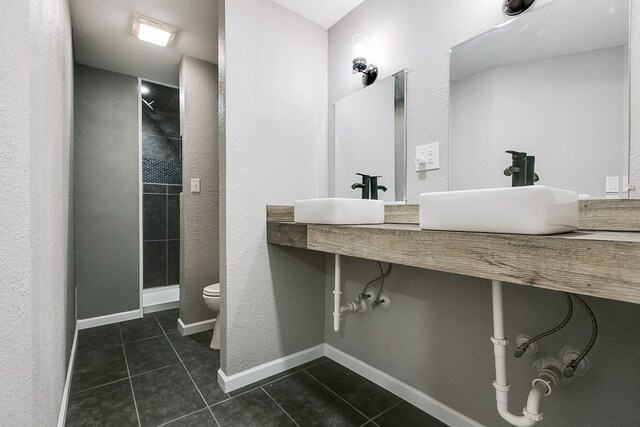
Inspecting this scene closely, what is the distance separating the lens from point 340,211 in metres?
1.33

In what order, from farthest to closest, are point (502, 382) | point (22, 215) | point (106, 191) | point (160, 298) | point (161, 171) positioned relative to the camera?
point (161, 171)
point (160, 298)
point (106, 191)
point (502, 382)
point (22, 215)

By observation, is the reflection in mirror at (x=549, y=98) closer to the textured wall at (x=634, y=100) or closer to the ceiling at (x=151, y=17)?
the textured wall at (x=634, y=100)

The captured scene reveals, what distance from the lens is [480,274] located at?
0.79 meters

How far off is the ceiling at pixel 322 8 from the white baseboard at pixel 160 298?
2.94 m

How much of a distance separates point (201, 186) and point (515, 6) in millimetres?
2315

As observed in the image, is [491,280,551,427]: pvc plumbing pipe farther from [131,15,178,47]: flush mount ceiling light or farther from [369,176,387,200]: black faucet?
[131,15,178,47]: flush mount ceiling light

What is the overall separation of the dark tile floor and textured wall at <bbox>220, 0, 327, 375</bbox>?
20cm

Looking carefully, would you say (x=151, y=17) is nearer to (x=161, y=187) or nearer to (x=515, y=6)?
(x=161, y=187)

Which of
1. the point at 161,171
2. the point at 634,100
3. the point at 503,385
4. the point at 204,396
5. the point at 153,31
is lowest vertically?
the point at 204,396

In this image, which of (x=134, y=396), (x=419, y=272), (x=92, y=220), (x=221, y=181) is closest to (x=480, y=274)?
(x=419, y=272)

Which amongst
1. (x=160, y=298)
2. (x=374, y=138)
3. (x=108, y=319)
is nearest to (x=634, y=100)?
(x=374, y=138)

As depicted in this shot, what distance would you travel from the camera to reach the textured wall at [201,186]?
2443 millimetres

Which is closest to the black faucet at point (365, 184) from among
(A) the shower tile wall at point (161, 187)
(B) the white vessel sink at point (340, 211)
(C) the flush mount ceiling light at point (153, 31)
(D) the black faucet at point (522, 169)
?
(B) the white vessel sink at point (340, 211)

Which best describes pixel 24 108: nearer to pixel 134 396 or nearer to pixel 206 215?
pixel 134 396
